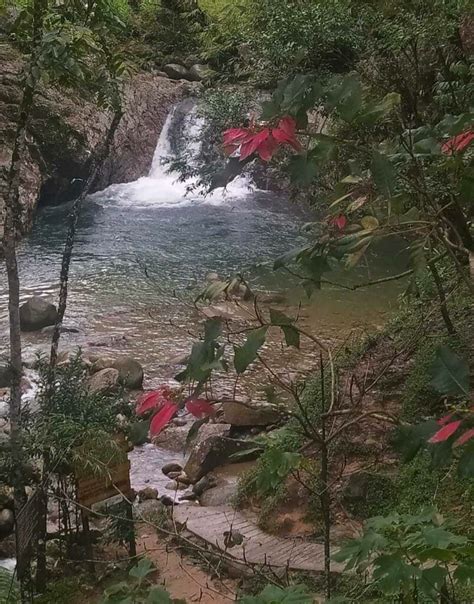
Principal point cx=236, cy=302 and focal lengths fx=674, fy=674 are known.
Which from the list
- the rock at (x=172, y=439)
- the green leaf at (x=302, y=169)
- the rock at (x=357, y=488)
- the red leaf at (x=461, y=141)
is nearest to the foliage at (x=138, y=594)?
the green leaf at (x=302, y=169)

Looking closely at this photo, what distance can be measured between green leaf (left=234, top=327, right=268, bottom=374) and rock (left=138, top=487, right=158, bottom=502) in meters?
2.73

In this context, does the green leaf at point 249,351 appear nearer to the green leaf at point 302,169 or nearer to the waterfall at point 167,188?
the green leaf at point 302,169

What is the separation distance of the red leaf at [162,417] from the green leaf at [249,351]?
173 millimetres

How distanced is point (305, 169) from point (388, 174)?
0.14m

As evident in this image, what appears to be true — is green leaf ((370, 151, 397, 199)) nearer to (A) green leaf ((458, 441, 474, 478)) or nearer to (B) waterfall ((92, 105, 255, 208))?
(A) green leaf ((458, 441, 474, 478))

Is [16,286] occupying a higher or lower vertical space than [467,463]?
lower

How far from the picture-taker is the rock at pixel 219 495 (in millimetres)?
3430

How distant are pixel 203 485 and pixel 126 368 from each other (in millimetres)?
1738

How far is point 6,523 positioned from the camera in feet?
10.4

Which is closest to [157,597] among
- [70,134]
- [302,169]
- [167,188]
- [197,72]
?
[302,169]

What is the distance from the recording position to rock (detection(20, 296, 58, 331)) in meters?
6.16

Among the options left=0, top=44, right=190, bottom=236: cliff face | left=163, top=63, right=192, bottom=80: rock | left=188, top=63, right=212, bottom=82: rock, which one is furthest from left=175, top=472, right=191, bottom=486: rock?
left=163, top=63, right=192, bottom=80: rock

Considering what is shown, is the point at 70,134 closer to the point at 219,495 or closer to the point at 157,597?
the point at 219,495

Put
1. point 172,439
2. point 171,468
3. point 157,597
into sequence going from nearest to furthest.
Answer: point 157,597 < point 171,468 < point 172,439
